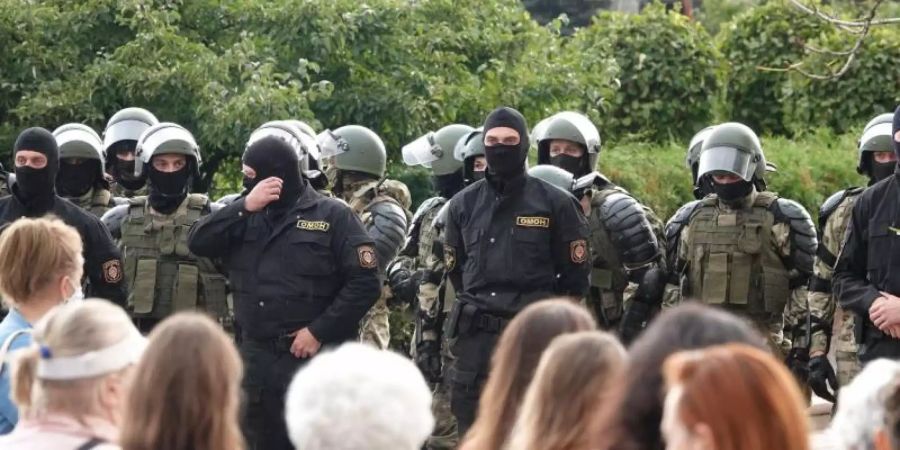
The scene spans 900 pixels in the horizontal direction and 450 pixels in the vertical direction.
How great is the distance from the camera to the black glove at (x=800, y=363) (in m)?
10.6

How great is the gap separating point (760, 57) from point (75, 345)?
16.1 m

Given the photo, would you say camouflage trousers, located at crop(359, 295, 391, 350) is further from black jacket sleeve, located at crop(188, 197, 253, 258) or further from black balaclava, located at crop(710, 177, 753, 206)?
black balaclava, located at crop(710, 177, 753, 206)

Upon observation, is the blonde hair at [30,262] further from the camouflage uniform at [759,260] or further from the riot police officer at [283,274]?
the camouflage uniform at [759,260]

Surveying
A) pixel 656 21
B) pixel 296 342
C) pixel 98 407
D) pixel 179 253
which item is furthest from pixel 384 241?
pixel 656 21

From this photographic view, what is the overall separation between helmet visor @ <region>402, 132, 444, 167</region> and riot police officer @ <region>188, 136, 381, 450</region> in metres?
2.76

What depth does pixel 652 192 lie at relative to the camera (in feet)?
48.3

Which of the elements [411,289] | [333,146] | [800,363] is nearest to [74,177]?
[333,146]

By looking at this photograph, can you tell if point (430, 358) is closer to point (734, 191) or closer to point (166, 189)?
point (166, 189)

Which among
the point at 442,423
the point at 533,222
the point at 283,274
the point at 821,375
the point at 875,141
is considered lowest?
the point at 442,423

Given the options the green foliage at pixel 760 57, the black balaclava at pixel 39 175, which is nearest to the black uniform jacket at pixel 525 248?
the black balaclava at pixel 39 175

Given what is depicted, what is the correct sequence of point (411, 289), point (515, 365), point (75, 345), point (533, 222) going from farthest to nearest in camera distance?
point (411, 289) < point (533, 222) < point (515, 365) < point (75, 345)

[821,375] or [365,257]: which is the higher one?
[365,257]

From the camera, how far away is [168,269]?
10664mm

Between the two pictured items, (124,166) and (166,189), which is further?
(124,166)
